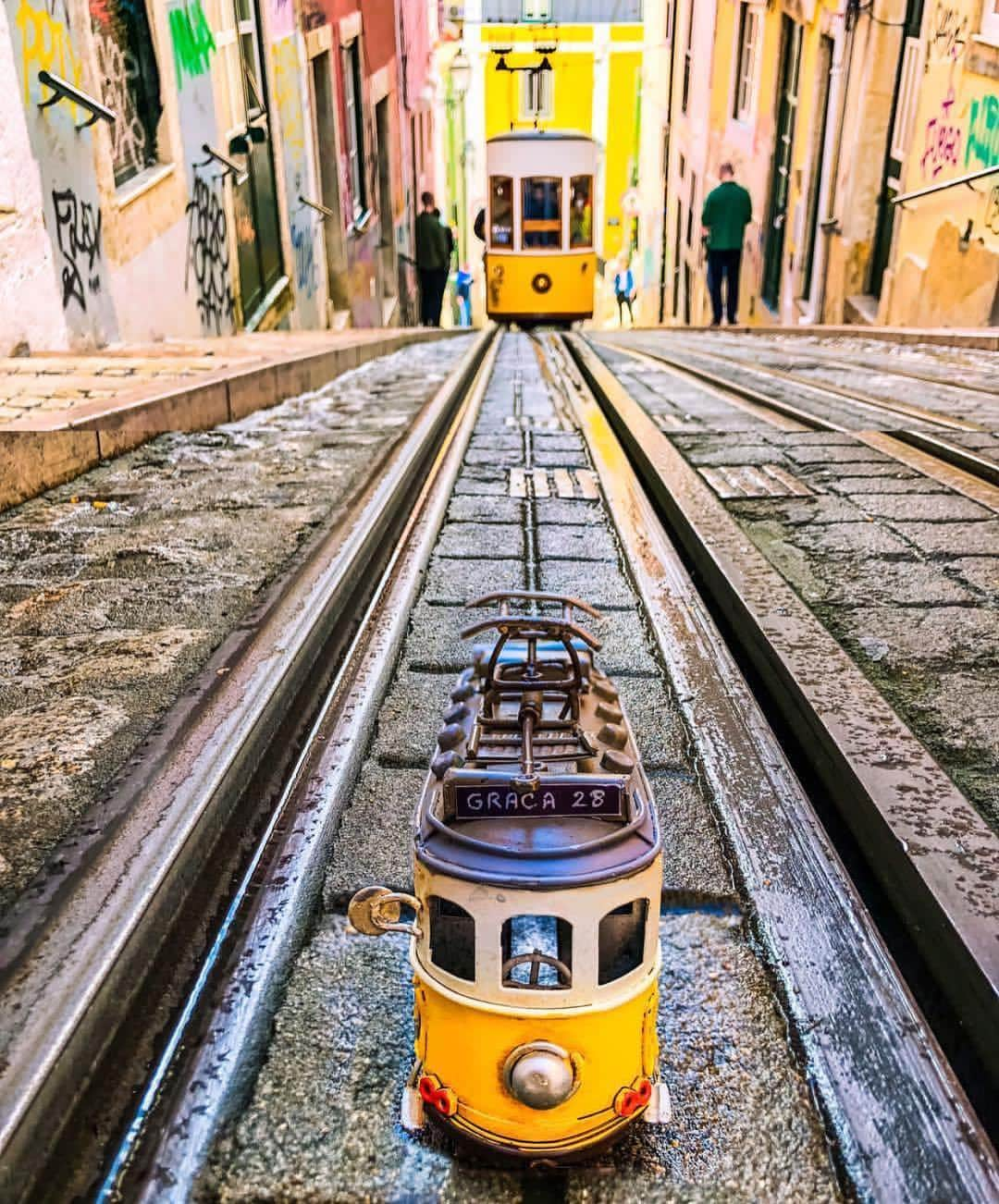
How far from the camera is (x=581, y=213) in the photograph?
19.5 metres

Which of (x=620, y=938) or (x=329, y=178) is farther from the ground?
(x=329, y=178)

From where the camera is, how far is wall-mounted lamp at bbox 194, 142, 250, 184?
1095 cm

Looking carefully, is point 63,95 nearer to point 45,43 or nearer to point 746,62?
point 45,43

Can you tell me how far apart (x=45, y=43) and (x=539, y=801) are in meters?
7.91

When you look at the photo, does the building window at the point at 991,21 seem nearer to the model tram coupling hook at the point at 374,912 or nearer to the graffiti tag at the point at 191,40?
the graffiti tag at the point at 191,40

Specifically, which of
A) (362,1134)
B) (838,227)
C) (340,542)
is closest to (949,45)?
(838,227)

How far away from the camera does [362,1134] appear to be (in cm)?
158

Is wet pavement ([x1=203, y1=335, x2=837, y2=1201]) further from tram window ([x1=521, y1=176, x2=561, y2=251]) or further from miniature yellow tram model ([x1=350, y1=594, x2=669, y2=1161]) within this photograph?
tram window ([x1=521, y1=176, x2=561, y2=251])

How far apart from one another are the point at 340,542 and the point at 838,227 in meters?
13.5

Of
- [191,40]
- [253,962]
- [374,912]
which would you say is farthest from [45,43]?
[374,912]

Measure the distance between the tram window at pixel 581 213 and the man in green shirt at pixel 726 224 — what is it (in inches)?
220

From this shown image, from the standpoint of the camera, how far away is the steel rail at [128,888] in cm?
155

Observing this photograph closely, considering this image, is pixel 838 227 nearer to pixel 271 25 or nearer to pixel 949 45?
pixel 949 45

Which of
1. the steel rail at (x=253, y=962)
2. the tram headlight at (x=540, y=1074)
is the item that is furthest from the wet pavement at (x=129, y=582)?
the tram headlight at (x=540, y=1074)
